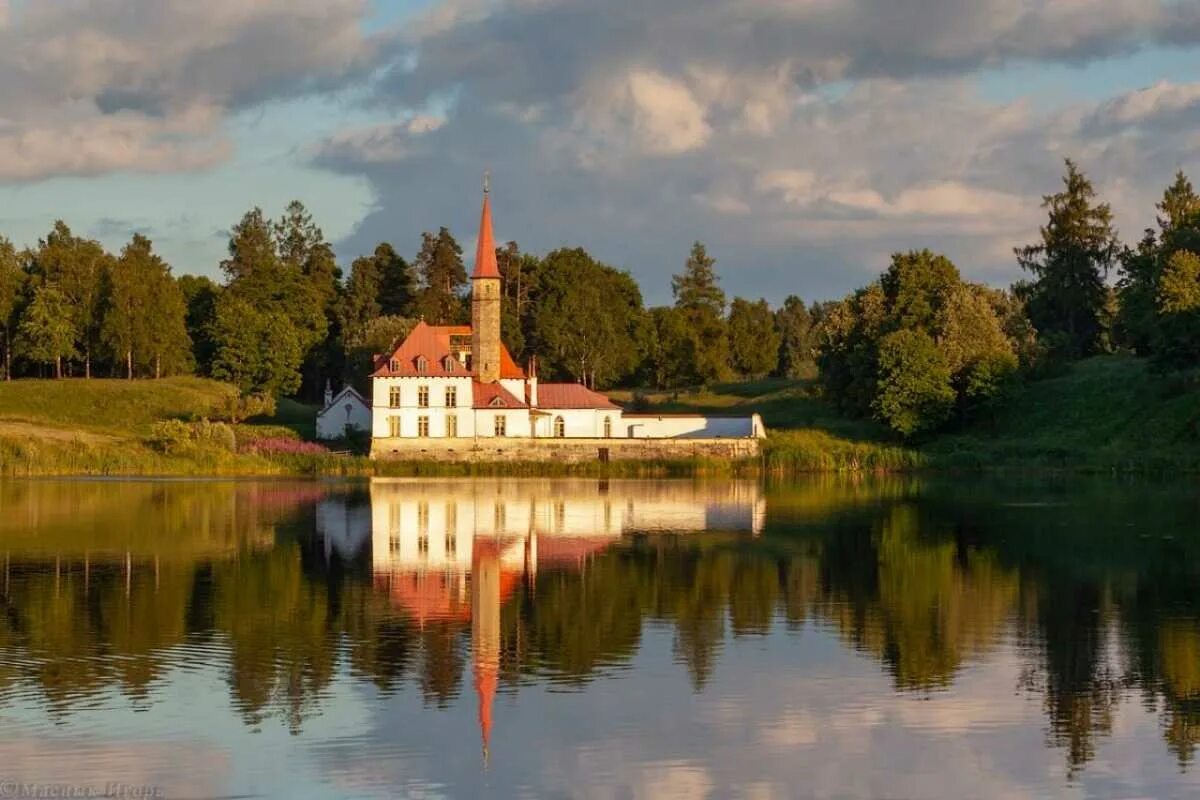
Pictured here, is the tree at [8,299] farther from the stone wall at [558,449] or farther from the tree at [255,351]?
the stone wall at [558,449]

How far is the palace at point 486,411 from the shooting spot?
270 ft

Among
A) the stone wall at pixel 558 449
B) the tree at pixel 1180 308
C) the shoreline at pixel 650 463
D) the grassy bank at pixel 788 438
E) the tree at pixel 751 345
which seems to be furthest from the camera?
A: the tree at pixel 751 345

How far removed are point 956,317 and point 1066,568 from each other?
176ft

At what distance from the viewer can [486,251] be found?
3538 inches

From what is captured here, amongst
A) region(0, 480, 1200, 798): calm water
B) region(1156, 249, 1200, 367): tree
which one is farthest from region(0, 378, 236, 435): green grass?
region(1156, 249, 1200, 367): tree

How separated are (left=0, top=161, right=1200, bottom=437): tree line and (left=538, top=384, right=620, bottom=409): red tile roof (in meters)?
14.6

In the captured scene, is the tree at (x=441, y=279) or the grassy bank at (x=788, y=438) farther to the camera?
the tree at (x=441, y=279)

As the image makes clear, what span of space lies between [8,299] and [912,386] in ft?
187

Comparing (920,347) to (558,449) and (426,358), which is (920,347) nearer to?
(558,449)

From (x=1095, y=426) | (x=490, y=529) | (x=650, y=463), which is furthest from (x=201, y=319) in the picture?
(x=490, y=529)

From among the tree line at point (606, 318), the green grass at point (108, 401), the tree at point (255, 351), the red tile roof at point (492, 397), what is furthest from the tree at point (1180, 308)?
the tree at point (255, 351)

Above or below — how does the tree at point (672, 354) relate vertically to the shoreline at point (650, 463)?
above

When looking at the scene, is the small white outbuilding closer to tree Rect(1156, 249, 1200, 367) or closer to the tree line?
the tree line

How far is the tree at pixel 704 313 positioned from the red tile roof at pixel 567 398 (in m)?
33.7
